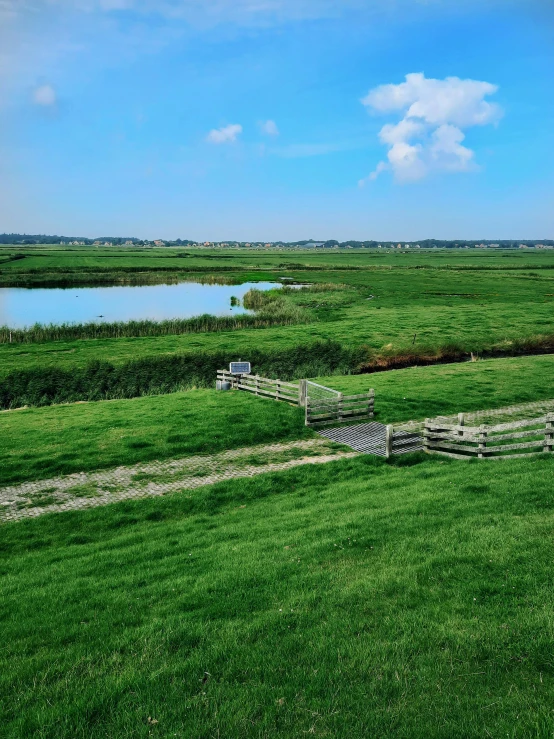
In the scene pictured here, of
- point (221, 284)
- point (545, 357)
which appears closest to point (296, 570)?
point (545, 357)

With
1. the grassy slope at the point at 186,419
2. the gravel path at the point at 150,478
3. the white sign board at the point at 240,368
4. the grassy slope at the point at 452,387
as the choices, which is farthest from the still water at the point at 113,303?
the gravel path at the point at 150,478

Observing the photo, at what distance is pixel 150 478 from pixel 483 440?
443 inches

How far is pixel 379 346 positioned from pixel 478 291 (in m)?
51.9

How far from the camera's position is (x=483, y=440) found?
16.6 meters

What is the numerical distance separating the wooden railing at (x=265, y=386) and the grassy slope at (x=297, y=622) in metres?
12.0

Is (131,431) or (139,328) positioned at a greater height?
(139,328)

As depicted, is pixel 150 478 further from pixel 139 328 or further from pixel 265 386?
pixel 139 328

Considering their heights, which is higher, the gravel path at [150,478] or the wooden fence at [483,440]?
the wooden fence at [483,440]

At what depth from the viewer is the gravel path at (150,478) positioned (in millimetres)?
15453

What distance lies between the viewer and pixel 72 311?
69500mm

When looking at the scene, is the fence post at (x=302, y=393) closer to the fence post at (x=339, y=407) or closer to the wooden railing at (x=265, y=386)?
the wooden railing at (x=265, y=386)

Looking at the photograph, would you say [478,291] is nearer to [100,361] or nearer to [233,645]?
[100,361]

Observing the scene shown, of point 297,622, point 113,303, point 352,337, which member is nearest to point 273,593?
Result: point 297,622

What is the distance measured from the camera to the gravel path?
15453 mm
